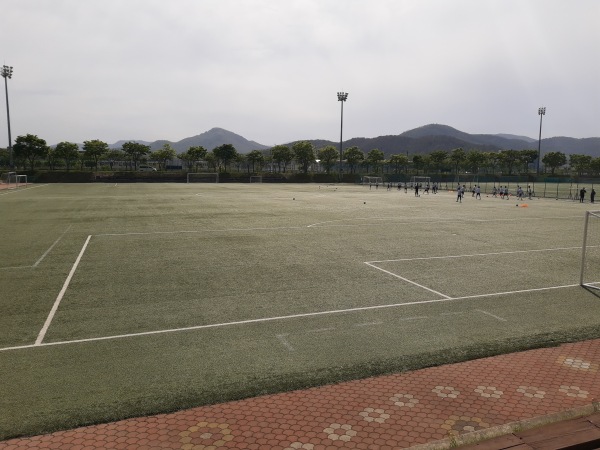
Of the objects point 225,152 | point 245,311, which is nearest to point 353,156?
point 225,152

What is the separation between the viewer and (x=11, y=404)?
7.09 m

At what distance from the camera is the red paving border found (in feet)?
20.4

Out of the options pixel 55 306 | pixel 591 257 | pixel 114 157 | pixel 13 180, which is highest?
pixel 114 157

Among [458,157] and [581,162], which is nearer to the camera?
[458,157]

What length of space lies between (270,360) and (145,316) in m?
4.25

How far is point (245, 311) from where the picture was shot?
11.9 meters

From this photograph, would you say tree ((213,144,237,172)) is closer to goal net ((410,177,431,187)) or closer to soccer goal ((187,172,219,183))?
soccer goal ((187,172,219,183))

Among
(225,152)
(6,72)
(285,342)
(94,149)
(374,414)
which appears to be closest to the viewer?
(374,414)

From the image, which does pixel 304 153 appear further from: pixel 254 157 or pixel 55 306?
pixel 55 306

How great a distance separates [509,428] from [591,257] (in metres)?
16.2

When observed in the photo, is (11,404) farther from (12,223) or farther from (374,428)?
(12,223)

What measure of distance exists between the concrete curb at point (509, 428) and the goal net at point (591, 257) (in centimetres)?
887

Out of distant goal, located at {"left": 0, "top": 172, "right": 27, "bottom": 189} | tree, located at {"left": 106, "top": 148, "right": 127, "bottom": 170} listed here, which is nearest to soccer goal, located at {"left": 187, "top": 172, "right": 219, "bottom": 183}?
→ tree, located at {"left": 106, "top": 148, "right": 127, "bottom": 170}

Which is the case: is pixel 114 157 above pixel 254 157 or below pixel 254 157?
below
